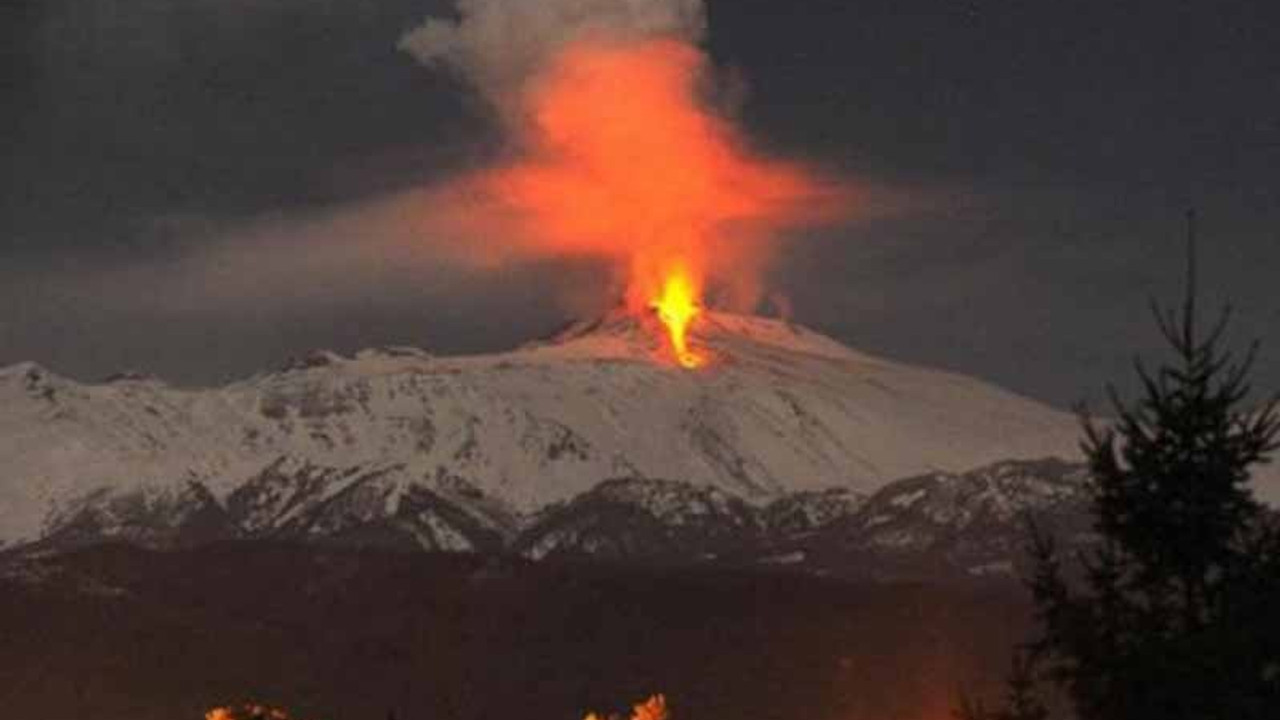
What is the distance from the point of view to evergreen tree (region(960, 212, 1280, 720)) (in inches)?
1226

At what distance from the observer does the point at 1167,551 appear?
32.3 m

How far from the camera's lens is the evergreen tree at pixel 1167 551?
31.1 meters

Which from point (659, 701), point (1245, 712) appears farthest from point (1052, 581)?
point (659, 701)


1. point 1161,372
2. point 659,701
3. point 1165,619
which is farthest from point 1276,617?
point 659,701

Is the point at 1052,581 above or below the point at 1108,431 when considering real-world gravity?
below

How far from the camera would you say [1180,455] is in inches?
1276

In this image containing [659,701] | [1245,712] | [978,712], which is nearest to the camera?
[1245,712]

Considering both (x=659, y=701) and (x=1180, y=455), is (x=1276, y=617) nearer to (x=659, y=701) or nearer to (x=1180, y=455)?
(x=1180, y=455)

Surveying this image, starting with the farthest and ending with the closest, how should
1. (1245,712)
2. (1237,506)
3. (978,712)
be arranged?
(978,712), (1237,506), (1245,712)

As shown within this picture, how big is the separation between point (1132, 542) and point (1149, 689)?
253 cm

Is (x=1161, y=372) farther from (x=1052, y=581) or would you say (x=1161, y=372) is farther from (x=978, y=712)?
(x=978, y=712)

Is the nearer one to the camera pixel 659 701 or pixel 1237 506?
pixel 1237 506

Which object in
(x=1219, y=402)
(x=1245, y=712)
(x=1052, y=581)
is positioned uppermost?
(x=1219, y=402)

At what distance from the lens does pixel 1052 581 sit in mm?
32219
